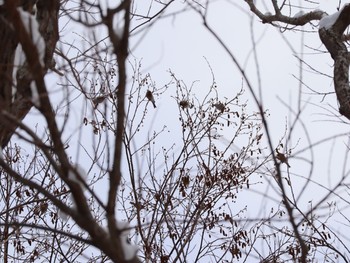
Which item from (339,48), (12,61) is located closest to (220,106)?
(339,48)

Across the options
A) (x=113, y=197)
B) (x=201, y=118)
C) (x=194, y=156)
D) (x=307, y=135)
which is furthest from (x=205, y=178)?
(x=113, y=197)

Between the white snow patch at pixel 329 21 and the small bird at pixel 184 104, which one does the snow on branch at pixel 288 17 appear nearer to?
the white snow patch at pixel 329 21

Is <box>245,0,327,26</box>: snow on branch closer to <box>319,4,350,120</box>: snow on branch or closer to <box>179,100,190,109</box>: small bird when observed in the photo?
<box>319,4,350,120</box>: snow on branch

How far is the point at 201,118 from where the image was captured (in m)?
5.01

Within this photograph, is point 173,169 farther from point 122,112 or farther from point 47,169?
point 122,112

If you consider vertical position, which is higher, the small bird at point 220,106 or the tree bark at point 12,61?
the small bird at point 220,106

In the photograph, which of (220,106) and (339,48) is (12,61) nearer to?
(339,48)

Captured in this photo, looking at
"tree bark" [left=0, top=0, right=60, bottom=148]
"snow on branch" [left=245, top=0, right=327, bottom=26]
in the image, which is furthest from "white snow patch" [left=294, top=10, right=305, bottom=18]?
"tree bark" [left=0, top=0, right=60, bottom=148]

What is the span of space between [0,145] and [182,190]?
10.2 ft

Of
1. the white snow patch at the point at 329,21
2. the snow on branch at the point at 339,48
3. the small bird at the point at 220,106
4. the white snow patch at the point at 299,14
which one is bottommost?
the snow on branch at the point at 339,48

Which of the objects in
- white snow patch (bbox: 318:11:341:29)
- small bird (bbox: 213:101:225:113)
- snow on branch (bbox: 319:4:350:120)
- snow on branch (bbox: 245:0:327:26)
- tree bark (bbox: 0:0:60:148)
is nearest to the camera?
tree bark (bbox: 0:0:60:148)

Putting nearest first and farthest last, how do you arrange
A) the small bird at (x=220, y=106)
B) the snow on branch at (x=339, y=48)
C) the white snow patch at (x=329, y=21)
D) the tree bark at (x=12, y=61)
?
1. the tree bark at (x=12, y=61)
2. the snow on branch at (x=339, y=48)
3. the white snow patch at (x=329, y=21)
4. the small bird at (x=220, y=106)

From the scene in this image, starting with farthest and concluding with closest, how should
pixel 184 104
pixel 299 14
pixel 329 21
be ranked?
1. pixel 184 104
2. pixel 299 14
3. pixel 329 21

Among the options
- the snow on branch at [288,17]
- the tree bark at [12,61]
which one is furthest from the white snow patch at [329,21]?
the tree bark at [12,61]
